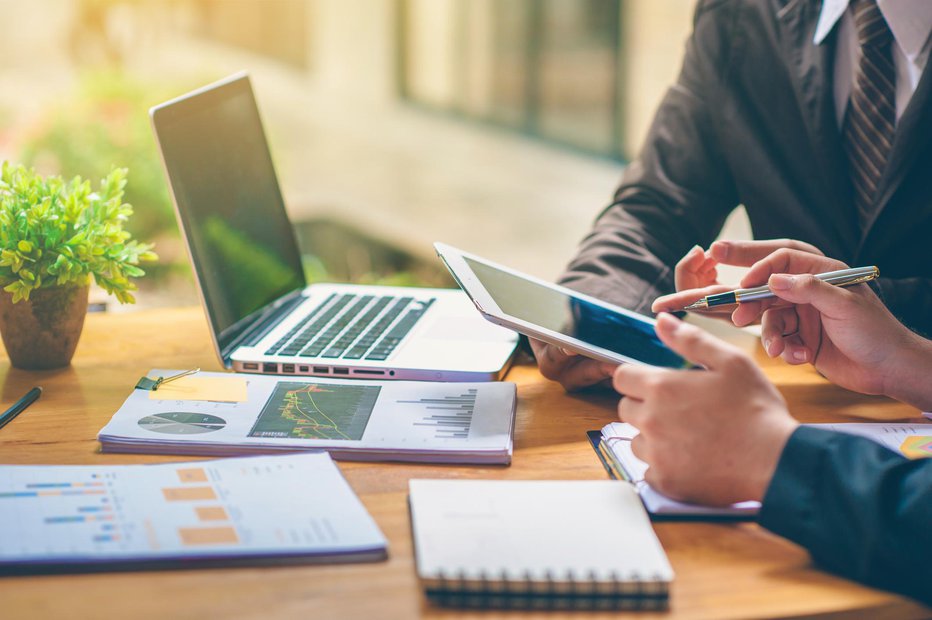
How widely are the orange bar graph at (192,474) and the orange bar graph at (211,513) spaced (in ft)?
0.17

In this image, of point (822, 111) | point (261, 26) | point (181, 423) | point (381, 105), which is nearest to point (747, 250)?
point (822, 111)

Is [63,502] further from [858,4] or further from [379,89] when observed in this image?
[379,89]

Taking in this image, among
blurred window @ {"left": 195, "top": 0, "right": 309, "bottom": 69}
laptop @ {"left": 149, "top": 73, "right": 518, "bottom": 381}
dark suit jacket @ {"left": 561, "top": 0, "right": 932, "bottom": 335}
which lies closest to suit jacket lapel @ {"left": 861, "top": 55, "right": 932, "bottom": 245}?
dark suit jacket @ {"left": 561, "top": 0, "right": 932, "bottom": 335}

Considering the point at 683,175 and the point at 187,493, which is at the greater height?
the point at 683,175

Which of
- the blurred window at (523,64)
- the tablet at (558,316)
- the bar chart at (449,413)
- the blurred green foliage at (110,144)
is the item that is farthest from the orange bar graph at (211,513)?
the blurred window at (523,64)

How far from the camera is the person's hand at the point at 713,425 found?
825 mm

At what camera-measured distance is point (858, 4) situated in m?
1.41

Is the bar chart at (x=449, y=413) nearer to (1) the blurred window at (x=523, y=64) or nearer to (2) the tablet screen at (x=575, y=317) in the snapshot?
(2) the tablet screen at (x=575, y=317)

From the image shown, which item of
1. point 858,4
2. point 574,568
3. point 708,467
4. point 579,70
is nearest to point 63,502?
point 574,568

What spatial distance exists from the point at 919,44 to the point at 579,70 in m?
4.19

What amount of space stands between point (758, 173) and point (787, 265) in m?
0.41

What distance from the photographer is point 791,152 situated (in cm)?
151

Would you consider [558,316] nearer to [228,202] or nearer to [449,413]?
[449,413]

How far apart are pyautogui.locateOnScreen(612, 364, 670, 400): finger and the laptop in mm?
300
